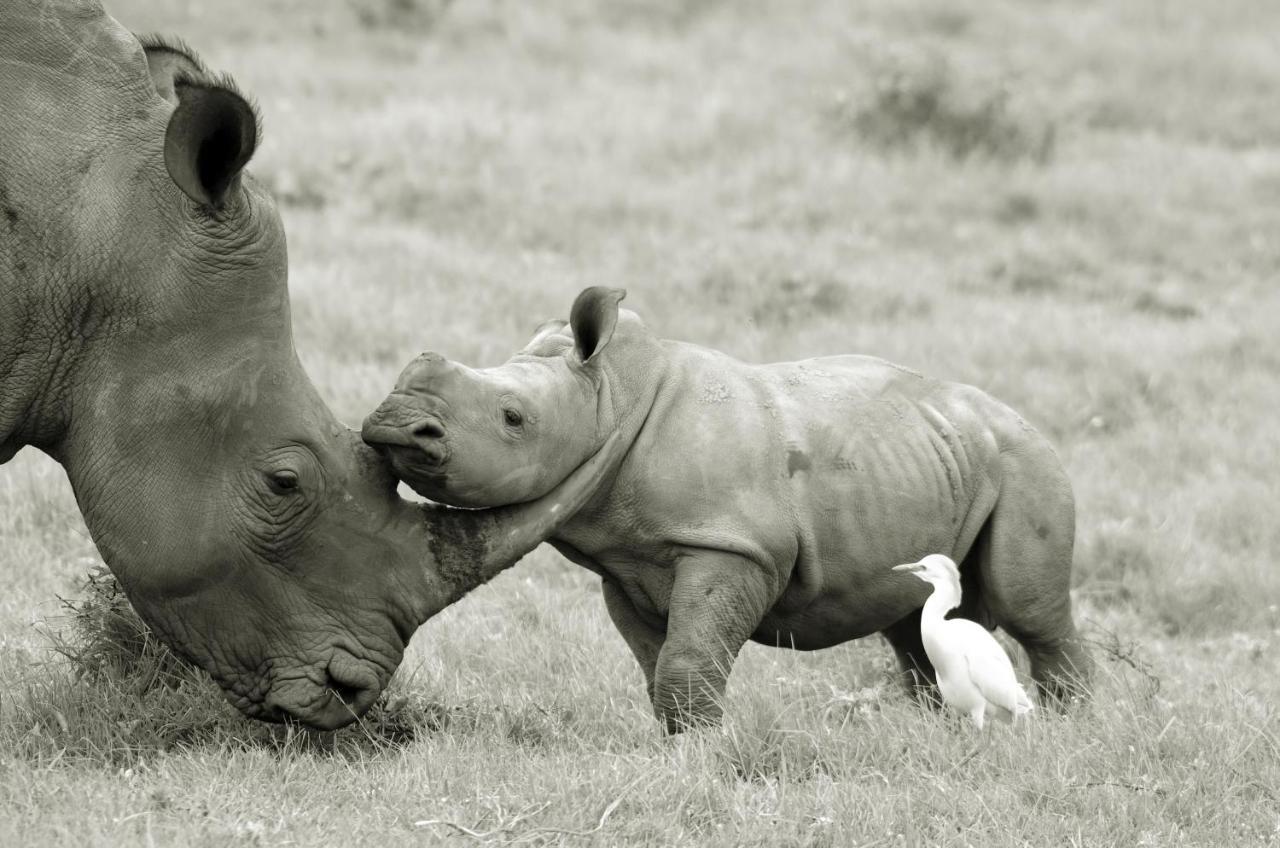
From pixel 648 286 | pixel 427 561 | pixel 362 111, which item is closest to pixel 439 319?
pixel 648 286

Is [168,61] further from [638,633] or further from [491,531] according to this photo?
[638,633]

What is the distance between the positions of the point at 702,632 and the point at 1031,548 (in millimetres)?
1269

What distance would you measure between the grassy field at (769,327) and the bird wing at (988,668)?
169mm

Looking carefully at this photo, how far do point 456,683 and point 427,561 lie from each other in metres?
1.01

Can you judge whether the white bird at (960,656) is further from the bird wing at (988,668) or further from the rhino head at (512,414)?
the rhino head at (512,414)

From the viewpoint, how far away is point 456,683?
615 centimetres

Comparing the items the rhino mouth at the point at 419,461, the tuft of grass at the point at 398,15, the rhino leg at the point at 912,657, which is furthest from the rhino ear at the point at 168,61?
the tuft of grass at the point at 398,15

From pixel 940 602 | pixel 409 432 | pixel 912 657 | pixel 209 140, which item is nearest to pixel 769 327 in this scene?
pixel 912 657

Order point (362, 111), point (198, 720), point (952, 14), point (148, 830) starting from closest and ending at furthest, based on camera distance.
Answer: point (148, 830)
point (198, 720)
point (362, 111)
point (952, 14)

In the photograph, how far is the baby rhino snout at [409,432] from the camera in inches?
197

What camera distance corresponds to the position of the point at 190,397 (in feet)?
16.1

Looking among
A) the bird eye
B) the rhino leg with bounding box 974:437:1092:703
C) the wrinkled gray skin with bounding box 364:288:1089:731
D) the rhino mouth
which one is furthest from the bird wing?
the bird eye

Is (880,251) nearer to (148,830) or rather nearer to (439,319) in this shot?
(439,319)

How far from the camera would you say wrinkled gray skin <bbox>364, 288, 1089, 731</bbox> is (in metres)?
5.23
